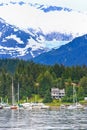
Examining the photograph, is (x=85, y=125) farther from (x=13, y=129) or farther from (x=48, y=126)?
(x=13, y=129)

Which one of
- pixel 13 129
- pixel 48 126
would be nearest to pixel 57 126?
pixel 48 126

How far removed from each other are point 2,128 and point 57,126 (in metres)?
9.62

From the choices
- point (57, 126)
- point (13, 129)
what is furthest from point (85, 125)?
point (13, 129)

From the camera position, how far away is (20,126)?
112562 millimetres

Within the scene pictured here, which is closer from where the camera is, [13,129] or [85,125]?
[13,129]

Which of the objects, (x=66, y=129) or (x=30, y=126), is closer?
(x=66, y=129)

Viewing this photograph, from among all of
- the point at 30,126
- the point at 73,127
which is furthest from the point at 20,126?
the point at 73,127

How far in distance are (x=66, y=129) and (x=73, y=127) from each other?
14.6 feet

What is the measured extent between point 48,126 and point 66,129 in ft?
26.4

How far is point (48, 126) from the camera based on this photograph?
112 metres

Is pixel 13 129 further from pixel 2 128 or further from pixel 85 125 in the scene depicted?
pixel 85 125

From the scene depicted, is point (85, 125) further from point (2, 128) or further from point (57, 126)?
point (2, 128)

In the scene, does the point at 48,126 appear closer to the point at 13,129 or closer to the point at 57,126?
the point at 57,126

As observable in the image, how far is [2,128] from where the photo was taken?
356 ft
